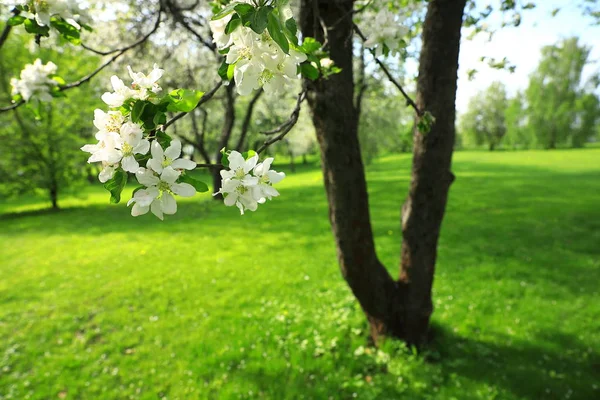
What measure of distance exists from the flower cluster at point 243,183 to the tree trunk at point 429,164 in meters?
2.51

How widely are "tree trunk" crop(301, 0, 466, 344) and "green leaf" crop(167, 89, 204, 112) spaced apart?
1.80 meters

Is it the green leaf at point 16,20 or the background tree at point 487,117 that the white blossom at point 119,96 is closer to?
the green leaf at point 16,20

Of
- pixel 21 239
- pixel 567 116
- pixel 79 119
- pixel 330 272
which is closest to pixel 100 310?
pixel 330 272

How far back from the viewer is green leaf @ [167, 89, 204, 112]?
102 cm

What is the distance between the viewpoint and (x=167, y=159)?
40.0 inches

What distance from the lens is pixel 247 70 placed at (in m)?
1.01

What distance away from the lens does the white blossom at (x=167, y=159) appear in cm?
96

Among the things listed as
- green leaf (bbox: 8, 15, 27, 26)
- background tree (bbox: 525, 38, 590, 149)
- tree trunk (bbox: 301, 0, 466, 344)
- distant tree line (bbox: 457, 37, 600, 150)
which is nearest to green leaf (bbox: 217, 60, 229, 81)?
green leaf (bbox: 8, 15, 27, 26)

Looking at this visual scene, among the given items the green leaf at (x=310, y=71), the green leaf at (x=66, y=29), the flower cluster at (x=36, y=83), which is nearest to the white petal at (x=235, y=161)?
the green leaf at (x=310, y=71)

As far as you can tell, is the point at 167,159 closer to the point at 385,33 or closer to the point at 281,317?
the point at 385,33

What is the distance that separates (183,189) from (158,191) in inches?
2.7

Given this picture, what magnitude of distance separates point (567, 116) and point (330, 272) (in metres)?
44.3

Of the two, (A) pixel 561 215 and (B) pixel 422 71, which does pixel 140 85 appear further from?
(A) pixel 561 215

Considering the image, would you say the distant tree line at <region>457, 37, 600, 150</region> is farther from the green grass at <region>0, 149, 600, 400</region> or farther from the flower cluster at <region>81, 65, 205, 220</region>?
the flower cluster at <region>81, 65, 205, 220</region>
